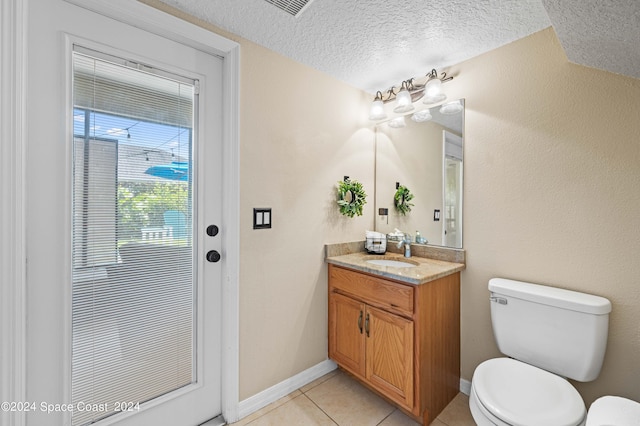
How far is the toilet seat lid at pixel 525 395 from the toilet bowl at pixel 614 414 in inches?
7.3

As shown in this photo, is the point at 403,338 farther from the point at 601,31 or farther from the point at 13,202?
the point at 13,202

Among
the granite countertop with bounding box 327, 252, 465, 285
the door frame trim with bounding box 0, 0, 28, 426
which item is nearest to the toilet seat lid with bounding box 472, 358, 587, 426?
the granite countertop with bounding box 327, 252, 465, 285

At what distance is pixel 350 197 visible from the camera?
7.14ft

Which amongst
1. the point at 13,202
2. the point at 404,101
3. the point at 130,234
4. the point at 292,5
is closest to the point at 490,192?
the point at 404,101

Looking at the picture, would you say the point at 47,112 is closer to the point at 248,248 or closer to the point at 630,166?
the point at 248,248

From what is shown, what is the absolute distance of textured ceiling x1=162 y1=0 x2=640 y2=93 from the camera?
110cm

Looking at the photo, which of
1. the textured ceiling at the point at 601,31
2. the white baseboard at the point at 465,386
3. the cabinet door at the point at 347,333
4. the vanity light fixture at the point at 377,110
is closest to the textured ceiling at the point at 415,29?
the textured ceiling at the point at 601,31

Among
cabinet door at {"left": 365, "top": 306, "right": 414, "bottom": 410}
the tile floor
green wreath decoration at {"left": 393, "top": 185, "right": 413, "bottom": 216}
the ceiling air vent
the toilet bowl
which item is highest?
the ceiling air vent

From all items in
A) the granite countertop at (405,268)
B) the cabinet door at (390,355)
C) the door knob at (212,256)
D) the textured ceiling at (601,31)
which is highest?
the textured ceiling at (601,31)

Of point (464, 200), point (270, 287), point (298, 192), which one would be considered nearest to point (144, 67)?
point (298, 192)

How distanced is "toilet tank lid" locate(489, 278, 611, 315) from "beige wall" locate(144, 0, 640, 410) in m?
0.08

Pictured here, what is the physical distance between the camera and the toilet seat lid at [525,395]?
3.44ft

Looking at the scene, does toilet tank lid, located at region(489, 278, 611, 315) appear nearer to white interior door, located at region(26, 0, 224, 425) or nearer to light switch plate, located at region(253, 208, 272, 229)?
light switch plate, located at region(253, 208, 272, 229)

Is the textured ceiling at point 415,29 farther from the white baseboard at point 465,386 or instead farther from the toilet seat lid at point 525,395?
the white baseboard at point 465,386
